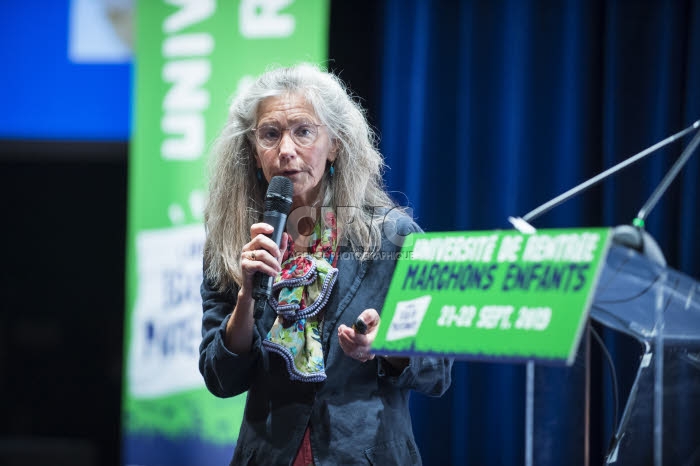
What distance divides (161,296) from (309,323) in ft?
6.43

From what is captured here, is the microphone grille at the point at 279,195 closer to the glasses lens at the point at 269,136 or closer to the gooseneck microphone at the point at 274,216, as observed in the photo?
the gooseneck microphone at the point at 274,216

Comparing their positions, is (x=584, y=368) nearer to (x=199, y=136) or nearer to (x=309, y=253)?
(x=309, y=253)

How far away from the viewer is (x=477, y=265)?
3.77ft

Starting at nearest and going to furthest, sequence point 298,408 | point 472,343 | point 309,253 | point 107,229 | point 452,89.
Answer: point 472,343
point 298,408
point 309,253
point 452,89
point 107,229

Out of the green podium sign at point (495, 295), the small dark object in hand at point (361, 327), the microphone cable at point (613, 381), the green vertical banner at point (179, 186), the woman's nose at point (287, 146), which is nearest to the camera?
the green podium sign at point (495, 295)

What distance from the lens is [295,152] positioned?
5.61 ft

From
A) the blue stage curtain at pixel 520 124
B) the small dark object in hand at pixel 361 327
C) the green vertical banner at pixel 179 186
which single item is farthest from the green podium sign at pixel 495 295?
the green vertical banner at pixel 179 186

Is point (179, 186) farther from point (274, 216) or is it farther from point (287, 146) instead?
point (274, 216)

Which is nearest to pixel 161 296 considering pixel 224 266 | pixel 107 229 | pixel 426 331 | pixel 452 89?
pixel 107 229

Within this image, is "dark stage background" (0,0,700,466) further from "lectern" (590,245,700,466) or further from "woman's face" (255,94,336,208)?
"lectern" (590,245,700,466)

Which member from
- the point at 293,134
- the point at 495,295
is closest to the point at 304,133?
the point at 293,134

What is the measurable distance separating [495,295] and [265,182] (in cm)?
88

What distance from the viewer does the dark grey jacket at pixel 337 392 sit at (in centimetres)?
156

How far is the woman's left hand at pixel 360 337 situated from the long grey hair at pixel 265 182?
30 cm
